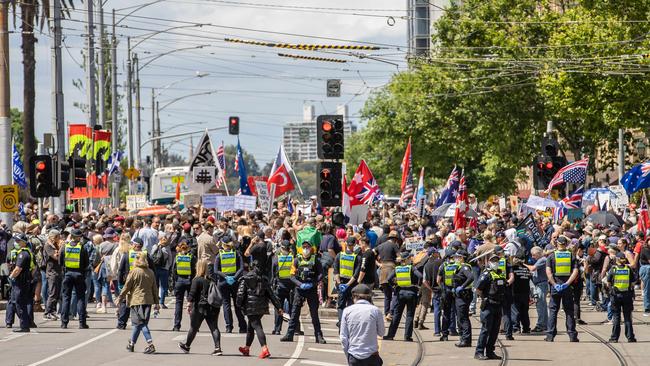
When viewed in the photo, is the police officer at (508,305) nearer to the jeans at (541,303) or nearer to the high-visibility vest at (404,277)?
the jeans at (541,303)

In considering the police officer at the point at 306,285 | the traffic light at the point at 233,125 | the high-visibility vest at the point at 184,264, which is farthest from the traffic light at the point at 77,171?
the traffic light at the point at 233,125

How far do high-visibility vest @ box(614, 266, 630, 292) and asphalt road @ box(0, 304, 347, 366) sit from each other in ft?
15.7

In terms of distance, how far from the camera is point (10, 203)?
30203 mm

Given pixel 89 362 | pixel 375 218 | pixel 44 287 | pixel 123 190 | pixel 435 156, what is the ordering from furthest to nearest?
pixel 123 190 → pixel 435 156 → pixel 375 218 → pixel 44 287 → pixel 89 362

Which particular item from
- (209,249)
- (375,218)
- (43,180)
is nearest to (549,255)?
(209,249)

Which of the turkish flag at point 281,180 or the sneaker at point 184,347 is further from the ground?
the turkish flag at point 281,180

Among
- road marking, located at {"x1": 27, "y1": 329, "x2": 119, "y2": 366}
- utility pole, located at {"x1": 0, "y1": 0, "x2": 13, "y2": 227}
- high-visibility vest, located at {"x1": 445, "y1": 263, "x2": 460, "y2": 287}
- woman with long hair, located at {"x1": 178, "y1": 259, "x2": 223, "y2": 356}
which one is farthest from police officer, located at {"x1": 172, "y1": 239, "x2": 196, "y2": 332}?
utility pole, located at {"x1": 0, "y1": 0, "x2": 13, "y2": 227}

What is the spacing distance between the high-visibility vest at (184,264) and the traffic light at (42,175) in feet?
23.4

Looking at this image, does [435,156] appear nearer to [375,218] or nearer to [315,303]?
[375,218]

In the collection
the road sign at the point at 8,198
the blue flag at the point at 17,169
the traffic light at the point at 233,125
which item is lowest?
the road sign at the point at 8,198

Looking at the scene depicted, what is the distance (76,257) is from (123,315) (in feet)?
5.75

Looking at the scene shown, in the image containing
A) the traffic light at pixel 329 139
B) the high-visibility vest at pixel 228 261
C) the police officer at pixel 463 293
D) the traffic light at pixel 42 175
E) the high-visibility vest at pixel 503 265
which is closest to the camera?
the high-visibility vest at pixel 503 265

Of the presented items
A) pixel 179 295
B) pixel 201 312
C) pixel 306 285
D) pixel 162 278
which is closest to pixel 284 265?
pixel 306 285

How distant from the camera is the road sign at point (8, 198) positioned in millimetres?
30062
